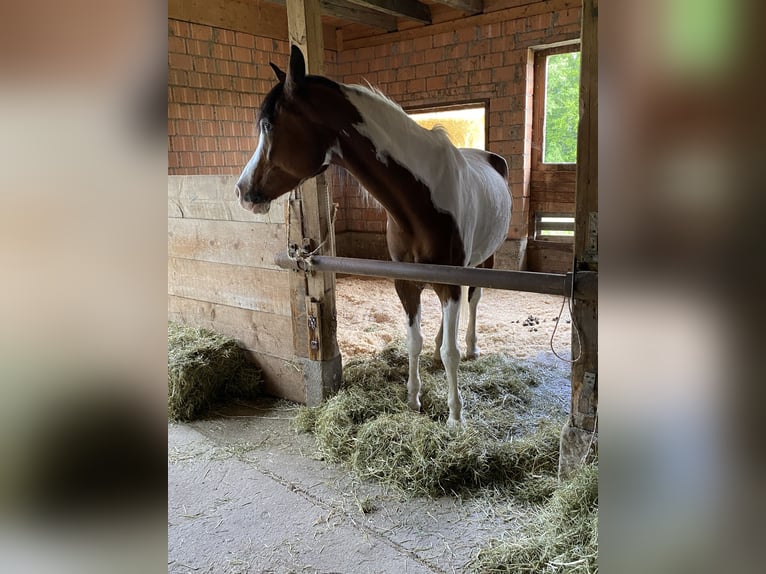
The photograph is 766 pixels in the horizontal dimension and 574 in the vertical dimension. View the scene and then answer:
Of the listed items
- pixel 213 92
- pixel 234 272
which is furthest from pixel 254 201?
pixel 213 92

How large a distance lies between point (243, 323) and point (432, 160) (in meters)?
1.41

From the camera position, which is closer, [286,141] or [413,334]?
[286,141]

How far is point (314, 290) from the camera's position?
254 centimetres

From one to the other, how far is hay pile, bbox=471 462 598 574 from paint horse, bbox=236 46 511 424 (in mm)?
734

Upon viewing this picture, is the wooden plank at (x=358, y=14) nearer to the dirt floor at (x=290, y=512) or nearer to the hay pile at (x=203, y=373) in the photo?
the hay pile at (x=203, y=373)

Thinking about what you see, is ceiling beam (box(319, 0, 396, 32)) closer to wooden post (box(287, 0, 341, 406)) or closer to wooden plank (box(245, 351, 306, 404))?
wooden post (box(287, 0, 341, 406))

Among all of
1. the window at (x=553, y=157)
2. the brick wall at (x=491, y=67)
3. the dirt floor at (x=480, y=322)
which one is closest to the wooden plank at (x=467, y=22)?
the brick wall at (x=491, y=67)

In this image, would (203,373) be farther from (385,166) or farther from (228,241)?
(385,166)

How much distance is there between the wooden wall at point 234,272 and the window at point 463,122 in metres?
3.74

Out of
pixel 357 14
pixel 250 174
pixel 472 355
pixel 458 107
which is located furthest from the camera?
pixel 458 107
